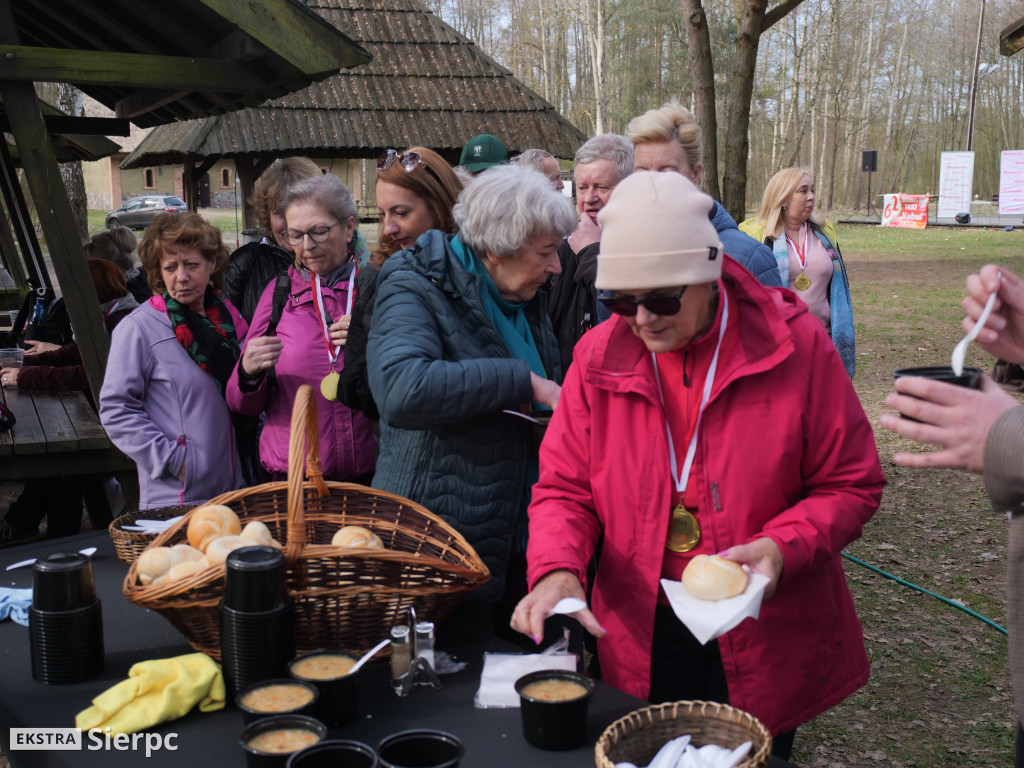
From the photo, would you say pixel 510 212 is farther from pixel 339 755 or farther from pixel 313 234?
pixel 339 755

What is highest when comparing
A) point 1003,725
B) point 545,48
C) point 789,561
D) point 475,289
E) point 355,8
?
point 545,48

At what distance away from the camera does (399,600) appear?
6.01 ft

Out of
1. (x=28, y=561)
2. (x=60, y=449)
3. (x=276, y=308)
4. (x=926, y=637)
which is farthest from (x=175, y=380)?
(x=926, y=637)

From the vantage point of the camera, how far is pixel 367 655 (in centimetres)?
172

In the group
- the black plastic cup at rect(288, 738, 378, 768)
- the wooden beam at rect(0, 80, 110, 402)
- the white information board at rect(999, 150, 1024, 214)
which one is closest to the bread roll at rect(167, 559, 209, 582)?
the black plastic cup at rect(288, 738, 378, 768)

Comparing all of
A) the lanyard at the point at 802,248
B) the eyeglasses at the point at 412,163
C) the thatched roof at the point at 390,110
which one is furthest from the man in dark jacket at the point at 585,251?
the thatched roof at the point at 390,110

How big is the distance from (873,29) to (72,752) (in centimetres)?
5528

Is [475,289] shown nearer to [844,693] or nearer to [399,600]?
[399,600]

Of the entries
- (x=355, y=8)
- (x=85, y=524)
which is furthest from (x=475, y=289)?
(x=355, y=8)

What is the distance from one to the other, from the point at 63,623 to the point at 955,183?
112 ft

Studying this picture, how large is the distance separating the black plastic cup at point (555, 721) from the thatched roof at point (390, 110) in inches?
425

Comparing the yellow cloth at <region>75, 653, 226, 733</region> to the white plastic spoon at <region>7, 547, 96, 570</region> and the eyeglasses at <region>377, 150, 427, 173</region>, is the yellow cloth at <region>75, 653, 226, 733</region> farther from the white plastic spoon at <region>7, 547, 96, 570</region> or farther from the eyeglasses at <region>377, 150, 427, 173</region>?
the eyeglasses at <region>377, 150, 427, 173</region>

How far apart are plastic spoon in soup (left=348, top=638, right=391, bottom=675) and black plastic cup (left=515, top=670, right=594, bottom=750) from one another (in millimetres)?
292

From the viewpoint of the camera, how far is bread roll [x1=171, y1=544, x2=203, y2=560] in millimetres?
1950
